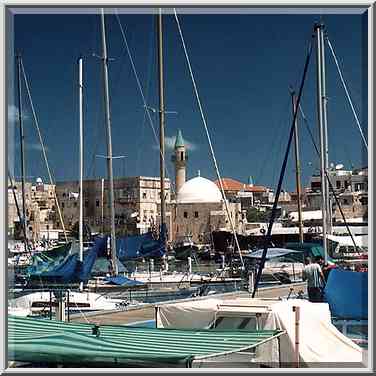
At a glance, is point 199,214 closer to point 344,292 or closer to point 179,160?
point 179,160

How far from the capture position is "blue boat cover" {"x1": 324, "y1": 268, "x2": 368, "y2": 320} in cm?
780

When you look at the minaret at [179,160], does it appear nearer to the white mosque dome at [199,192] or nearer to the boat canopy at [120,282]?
the white mosque dome at [199,192]

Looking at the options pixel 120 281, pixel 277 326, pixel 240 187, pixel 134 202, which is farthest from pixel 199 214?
pixel 277 326

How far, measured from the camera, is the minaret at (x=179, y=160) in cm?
7390

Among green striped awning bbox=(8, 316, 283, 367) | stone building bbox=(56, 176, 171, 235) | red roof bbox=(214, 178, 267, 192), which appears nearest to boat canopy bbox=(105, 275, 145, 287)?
green striped awning bbox=(8, 316, 283, 367)

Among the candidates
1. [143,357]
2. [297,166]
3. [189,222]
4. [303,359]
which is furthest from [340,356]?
[189,222]

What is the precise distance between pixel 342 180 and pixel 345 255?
13.1 feet

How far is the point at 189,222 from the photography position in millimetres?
62438

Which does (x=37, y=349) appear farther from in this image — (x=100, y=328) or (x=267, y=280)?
(x=267, y=280)

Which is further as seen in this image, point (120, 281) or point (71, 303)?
point (120, 281)

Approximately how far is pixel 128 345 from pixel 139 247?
12.6 m

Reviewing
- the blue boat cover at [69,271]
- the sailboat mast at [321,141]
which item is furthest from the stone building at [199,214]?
the blue boat cover at [69,271]

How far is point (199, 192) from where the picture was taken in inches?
2564

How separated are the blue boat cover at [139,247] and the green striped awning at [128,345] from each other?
11196 millimetres
